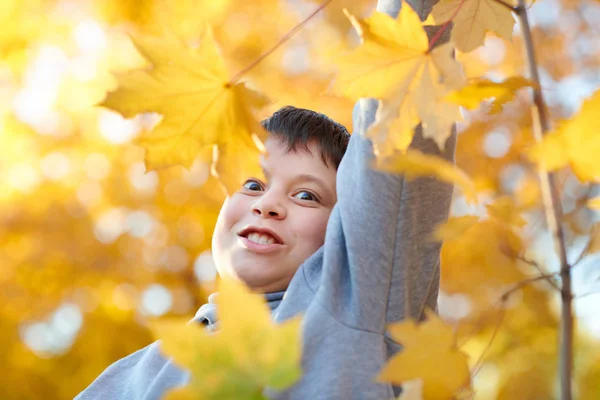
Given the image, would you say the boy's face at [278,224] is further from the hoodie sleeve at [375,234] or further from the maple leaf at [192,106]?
the maple leaf at [192,106]

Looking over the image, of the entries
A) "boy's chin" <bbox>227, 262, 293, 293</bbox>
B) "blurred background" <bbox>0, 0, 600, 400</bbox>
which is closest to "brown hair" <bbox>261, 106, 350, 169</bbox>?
"boy's chin" <bbox>227, 262, 293, 293</bbox>

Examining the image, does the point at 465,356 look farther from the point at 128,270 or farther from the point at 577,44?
the point at 577,44

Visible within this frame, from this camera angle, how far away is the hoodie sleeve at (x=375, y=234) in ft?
2.51

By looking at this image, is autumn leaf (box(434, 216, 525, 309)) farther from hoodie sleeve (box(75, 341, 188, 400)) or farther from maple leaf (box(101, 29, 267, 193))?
maple leaf (box(101, 29, 267, 193))

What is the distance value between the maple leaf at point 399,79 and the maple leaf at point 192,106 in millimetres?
123

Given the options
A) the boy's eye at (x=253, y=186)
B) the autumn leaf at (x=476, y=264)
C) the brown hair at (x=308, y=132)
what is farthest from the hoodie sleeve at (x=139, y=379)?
the autumn leaf at (x=476, y=264)

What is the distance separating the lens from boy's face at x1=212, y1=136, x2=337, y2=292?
38.0 inches

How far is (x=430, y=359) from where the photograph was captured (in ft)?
1.37

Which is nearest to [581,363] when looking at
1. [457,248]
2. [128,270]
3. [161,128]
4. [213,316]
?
[457,248]

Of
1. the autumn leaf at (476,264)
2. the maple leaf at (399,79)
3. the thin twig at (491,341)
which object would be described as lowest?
the thin twig at (491,341)

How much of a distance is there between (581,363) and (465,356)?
5613mm

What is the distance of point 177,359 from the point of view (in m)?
0.37

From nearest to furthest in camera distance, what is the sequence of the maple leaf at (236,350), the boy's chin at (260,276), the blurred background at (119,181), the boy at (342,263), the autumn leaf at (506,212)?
the maple leaf at (236,350)
the autumn leaf at (506,212)
the boy at (342,263)
the boy's chin at (260,276)
the blurred background at (119,181)

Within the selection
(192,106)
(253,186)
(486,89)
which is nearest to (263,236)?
(253,186)
